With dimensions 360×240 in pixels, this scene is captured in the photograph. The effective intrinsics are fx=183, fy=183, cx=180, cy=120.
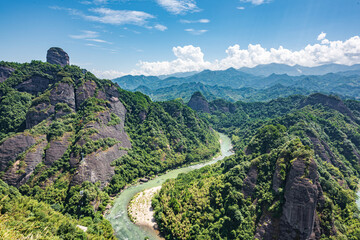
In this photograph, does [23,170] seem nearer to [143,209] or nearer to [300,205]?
[143,209]

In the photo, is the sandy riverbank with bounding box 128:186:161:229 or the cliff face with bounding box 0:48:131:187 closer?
the sandy riverbank with bounding box 128:186:161:229

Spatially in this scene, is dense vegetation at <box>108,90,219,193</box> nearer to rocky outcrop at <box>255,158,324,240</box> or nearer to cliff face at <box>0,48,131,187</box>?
cliff face at <box>0,48,131,187</box>

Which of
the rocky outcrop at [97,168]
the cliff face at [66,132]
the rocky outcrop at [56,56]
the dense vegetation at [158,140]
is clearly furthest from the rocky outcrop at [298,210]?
the rocky outcrop at [56,56]

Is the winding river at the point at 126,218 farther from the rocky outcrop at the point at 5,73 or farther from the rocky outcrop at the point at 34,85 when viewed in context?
the rocky outcrop at the point at 5,73

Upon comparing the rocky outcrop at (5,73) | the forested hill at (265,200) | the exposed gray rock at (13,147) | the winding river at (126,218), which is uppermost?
the rocky outcrop at (5,73)

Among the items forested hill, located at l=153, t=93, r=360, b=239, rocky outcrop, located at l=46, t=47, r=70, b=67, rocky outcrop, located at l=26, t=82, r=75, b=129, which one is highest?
rocky outcrop, located at l=46, t=47, r=70, b=67

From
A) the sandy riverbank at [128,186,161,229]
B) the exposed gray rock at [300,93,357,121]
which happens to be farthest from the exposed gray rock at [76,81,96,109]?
the exposed gray rock at [300,93,357,121]

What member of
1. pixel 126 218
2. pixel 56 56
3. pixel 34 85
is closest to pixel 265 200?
pixel 126 218
